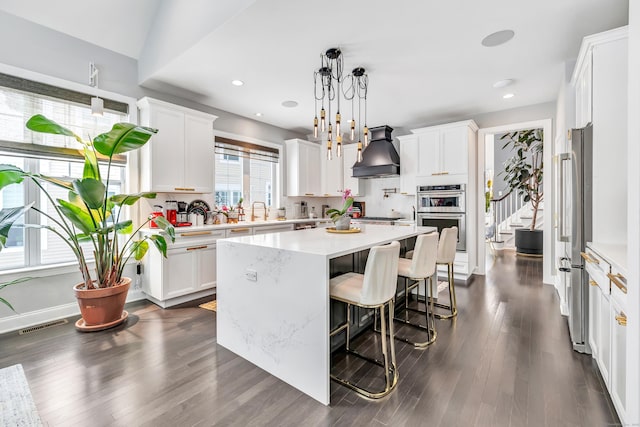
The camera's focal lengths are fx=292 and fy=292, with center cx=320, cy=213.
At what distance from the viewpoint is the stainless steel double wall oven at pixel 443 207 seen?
4594mm

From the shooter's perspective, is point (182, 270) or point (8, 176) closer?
point (8, 176)

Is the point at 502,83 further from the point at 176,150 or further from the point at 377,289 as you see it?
the point at 176,150

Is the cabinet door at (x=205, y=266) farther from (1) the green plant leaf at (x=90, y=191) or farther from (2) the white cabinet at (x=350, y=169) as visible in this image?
(2) the white cabinet at (x=350, y=169)

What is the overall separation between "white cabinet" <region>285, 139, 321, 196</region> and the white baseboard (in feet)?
12.0

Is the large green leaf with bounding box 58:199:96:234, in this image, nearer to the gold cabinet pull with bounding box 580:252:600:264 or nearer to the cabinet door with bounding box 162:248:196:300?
the cabinet door with bounding box 162:248:196:300

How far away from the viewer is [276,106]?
4578 mm

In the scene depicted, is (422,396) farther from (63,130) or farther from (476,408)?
(63,130)

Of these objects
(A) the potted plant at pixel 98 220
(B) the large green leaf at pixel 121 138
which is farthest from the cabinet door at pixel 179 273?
(B) the large green leaf at pixel 121 138

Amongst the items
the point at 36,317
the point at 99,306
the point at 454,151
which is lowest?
the point at 36,317

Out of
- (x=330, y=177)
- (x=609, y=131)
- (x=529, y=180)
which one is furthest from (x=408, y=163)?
(x=529, y=180)

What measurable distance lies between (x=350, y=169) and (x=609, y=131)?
14.2ft

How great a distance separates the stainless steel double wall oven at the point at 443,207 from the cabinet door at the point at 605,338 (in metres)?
2.73

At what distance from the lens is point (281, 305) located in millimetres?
2018

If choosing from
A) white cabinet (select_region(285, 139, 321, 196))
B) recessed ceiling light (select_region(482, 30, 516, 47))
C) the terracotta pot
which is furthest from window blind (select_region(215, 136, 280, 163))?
recessed ceiling light (select_region(482, 30, 516, 47))
